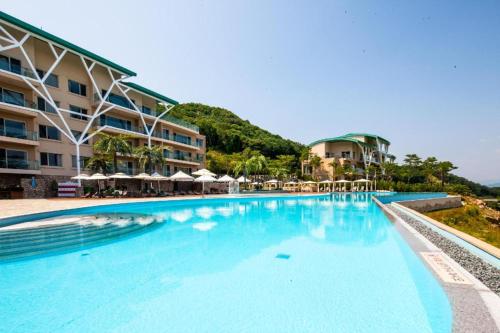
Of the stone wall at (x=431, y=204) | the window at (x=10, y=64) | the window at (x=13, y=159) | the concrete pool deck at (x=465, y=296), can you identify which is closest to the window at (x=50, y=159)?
the window at (x=13, y=159)

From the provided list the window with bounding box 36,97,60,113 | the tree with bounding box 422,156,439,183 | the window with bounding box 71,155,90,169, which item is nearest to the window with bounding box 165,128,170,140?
the window with bounding box 71,155,90,169

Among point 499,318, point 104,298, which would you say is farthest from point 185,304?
point 499,318

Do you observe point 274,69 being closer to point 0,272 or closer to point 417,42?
point 417,42

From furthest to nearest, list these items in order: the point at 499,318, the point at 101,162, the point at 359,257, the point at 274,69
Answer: the point at 274,69, the point at 101,162, the point at 359,257, the point at 499,318

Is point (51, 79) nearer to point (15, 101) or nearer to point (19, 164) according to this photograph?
point (15, 101)

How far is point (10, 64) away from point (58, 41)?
3684 mm

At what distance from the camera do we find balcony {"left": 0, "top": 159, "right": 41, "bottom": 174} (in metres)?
16.9

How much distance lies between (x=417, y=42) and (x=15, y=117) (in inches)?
1112

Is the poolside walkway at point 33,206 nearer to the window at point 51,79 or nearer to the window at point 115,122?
the window at point 51,79

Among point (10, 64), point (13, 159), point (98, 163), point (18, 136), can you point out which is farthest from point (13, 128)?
point (98, 163)

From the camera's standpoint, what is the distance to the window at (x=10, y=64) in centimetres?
1701

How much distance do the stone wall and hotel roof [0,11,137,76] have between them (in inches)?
1116

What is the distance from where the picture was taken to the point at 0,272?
4953 mm

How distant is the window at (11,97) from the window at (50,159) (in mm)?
4086
